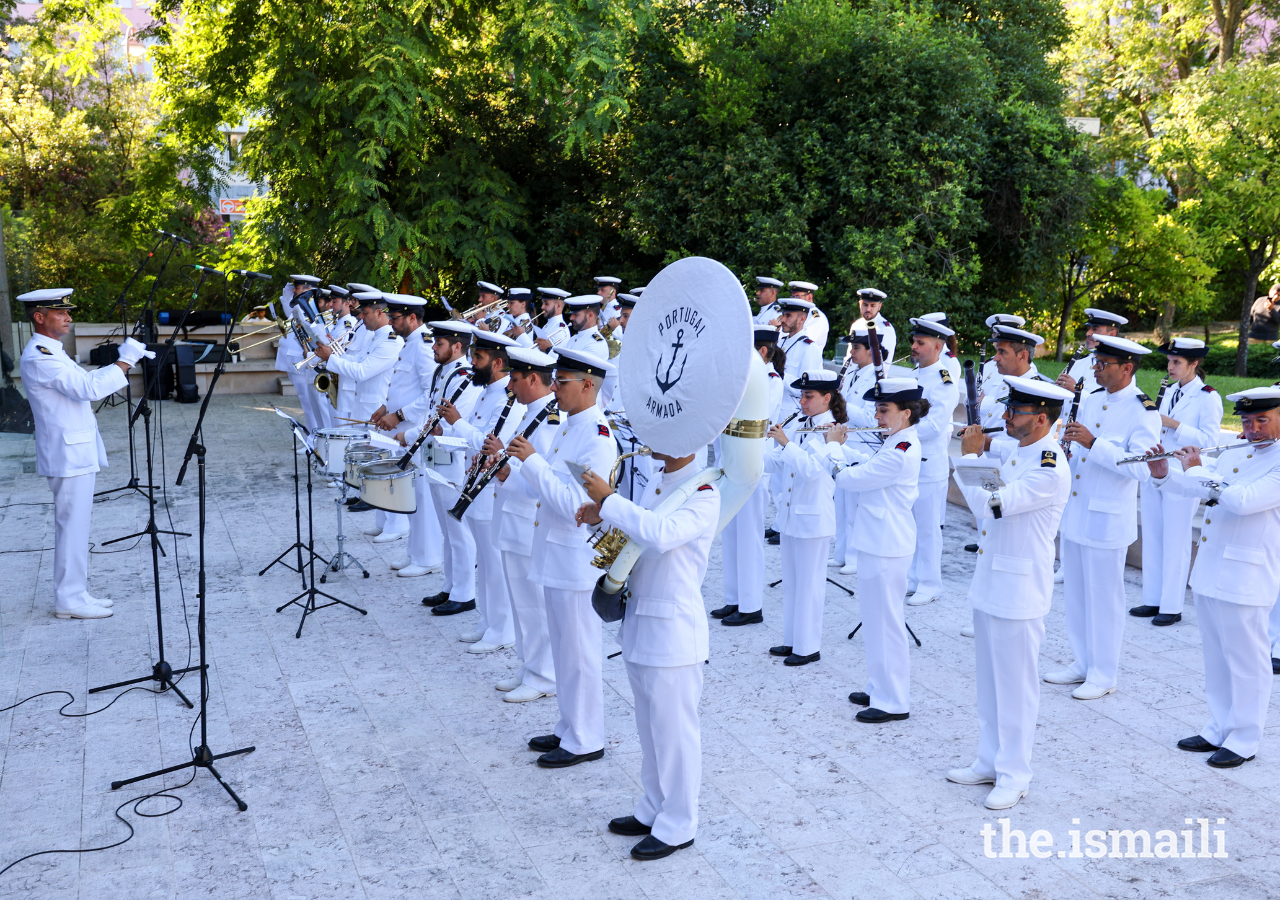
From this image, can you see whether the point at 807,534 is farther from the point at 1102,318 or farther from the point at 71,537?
the point at 71,537

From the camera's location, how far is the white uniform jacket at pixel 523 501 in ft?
22.2

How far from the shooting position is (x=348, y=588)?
947cm

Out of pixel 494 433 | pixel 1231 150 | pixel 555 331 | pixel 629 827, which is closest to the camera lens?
pixel 629 827

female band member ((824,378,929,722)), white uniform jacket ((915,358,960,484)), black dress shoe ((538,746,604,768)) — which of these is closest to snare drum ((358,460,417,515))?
black dress shoe ((538,746,604,768))

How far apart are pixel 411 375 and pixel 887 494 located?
4.78 m

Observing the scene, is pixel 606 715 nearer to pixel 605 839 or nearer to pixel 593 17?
pixel 605 839

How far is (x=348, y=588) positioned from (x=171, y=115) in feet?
45.3

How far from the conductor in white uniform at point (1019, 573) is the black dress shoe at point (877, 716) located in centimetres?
97

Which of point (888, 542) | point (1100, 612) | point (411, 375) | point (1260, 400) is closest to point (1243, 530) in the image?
point (1260, 400)

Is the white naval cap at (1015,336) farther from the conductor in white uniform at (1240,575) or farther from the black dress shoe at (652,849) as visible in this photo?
Result: the black dress shoe at (652,849)

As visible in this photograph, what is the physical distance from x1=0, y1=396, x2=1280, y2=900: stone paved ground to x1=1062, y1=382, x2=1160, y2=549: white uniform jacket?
1.08 metres

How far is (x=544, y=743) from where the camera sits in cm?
630

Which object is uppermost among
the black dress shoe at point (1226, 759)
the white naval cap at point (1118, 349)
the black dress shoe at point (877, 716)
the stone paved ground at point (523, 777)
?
the white naval cap at point (1118, 349)

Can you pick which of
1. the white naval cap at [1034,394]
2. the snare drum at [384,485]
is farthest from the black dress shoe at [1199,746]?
the snare drum at [384,485]
